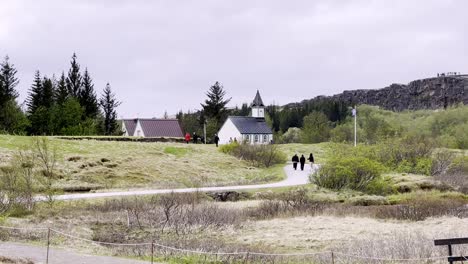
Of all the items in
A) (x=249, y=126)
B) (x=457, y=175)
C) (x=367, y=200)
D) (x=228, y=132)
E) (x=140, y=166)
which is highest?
(x=249, y=126)

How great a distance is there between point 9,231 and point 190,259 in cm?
783

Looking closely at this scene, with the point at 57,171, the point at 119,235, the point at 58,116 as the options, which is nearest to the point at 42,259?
the point at 119,235

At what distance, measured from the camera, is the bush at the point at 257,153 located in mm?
61188

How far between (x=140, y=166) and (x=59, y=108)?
30623 mm

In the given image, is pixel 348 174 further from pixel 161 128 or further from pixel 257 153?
pixel 161 128

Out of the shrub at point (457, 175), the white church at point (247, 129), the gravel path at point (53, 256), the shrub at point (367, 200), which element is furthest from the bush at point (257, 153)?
the gravel path at point (53, 256)

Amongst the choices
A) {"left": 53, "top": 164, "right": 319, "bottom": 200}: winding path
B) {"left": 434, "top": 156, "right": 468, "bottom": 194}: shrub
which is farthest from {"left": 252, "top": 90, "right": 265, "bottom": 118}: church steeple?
{"left": 434, "top": 156, "right": 468, "bottom": 194}: shrub

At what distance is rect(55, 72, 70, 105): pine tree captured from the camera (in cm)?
8288

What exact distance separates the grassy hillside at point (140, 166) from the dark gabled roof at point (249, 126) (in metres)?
25.5

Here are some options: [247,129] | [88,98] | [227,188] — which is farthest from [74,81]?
[227,188]

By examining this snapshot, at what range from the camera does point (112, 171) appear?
48062mm

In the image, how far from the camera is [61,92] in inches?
3305

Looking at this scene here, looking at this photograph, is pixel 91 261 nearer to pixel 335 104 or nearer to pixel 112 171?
pixel 112 171

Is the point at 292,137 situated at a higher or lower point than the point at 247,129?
lower
